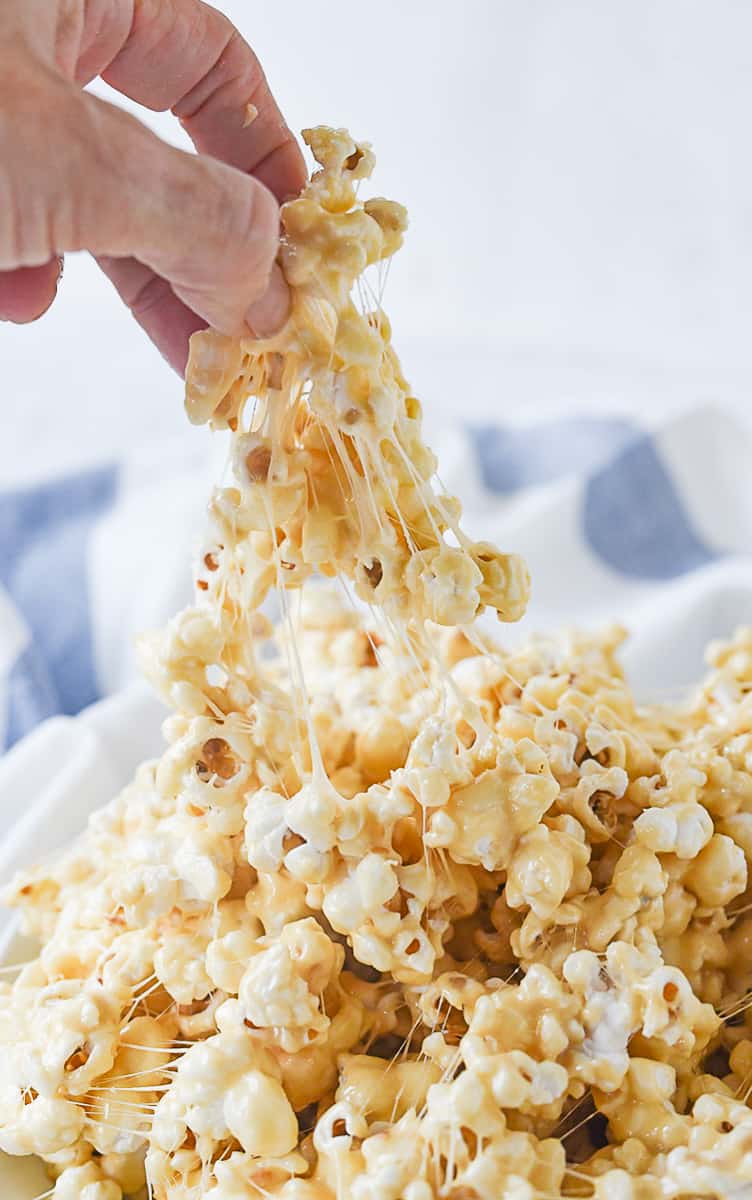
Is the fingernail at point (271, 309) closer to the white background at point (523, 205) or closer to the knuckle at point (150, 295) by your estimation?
the knuckle at point (150, 295)

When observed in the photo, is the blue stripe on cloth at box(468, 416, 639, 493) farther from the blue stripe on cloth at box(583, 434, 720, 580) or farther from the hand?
the hand

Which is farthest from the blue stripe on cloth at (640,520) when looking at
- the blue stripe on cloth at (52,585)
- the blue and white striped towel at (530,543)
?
the blue stripe on cloth at (52,585)

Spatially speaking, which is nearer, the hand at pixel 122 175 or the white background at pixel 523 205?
the hand at pixel 122 175

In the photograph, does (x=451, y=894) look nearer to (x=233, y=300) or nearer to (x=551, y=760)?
(x=551, y=760)

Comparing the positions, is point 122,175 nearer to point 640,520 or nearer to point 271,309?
point 271,309

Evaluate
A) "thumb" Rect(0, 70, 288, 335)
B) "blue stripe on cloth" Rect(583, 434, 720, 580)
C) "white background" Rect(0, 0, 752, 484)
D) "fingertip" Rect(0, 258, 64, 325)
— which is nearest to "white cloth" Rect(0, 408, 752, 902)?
"blue stripe on cloth" Rect(583, 434, 720, 580)

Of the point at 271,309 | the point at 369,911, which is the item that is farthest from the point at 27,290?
the point at 369,911
